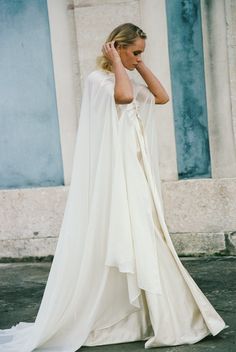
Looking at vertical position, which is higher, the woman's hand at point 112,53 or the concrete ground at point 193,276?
the woman's hand at point 112,53

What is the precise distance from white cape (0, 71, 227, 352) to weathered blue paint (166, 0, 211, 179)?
244cm

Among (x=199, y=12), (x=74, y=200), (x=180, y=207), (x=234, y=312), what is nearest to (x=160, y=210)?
(x=74, y=200)

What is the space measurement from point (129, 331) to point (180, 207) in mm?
2544

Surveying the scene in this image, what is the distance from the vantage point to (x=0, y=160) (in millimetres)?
7488

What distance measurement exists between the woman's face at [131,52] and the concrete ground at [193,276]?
1.76m

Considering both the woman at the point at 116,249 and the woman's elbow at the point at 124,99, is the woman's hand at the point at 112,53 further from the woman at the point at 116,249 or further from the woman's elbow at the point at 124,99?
the woman's elbow at the point at 124,99

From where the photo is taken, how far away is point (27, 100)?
7355 mm

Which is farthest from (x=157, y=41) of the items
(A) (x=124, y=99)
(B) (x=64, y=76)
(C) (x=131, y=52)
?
(A) (x=124, y=99)

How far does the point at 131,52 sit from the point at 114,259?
4.19ft

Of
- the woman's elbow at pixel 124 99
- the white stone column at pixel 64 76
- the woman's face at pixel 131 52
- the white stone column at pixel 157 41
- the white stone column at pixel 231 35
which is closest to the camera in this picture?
the woman's elbow at pixel 124 99

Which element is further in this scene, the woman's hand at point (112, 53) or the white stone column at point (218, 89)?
the white stone column at point (218, 89)

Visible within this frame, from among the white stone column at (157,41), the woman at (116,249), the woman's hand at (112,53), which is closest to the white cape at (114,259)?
the woman at (116,249)

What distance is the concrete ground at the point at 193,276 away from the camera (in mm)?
4574

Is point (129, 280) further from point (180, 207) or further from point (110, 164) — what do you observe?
point (180, 207)
